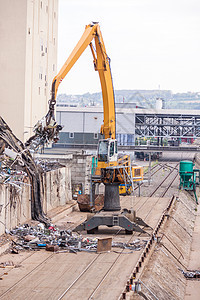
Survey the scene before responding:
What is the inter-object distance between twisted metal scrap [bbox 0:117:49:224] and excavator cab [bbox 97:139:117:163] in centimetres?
317

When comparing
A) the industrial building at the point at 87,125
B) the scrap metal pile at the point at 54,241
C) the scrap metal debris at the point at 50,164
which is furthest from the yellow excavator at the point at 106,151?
the industrial building at the point at 87,125

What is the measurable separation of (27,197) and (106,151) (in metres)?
3.85

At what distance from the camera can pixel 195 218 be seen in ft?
111

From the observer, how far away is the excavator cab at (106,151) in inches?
863

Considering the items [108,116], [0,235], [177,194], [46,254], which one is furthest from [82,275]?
[177,194]

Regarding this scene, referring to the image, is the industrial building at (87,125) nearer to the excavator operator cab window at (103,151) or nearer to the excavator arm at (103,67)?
the excavator arm at (103,67)

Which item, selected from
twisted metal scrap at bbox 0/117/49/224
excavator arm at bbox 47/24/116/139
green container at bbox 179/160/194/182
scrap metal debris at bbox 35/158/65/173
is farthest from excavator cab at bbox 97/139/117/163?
green container at bbox 179/160/194/182

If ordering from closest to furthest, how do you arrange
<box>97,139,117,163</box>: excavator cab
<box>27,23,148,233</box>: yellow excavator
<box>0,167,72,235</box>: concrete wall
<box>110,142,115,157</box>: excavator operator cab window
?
1. <box>0,167,72,235</box>: concrete wall
2. <box>27,23,148,233</box>: yellow excavator
3. <box>97,139,117,163</box>: excavator cab
4. <box>110,142,115,157</box>: excavator operator cab window

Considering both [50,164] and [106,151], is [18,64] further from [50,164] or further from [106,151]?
[106,151]

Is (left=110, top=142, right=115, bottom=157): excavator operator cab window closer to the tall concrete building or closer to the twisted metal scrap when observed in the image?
the twisted metal scrap

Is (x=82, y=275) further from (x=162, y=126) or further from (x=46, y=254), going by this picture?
(x=162, y=126)

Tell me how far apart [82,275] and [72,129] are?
50.8m

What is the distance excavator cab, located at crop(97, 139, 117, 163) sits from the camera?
863 inches

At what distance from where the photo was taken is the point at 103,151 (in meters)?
22.1
